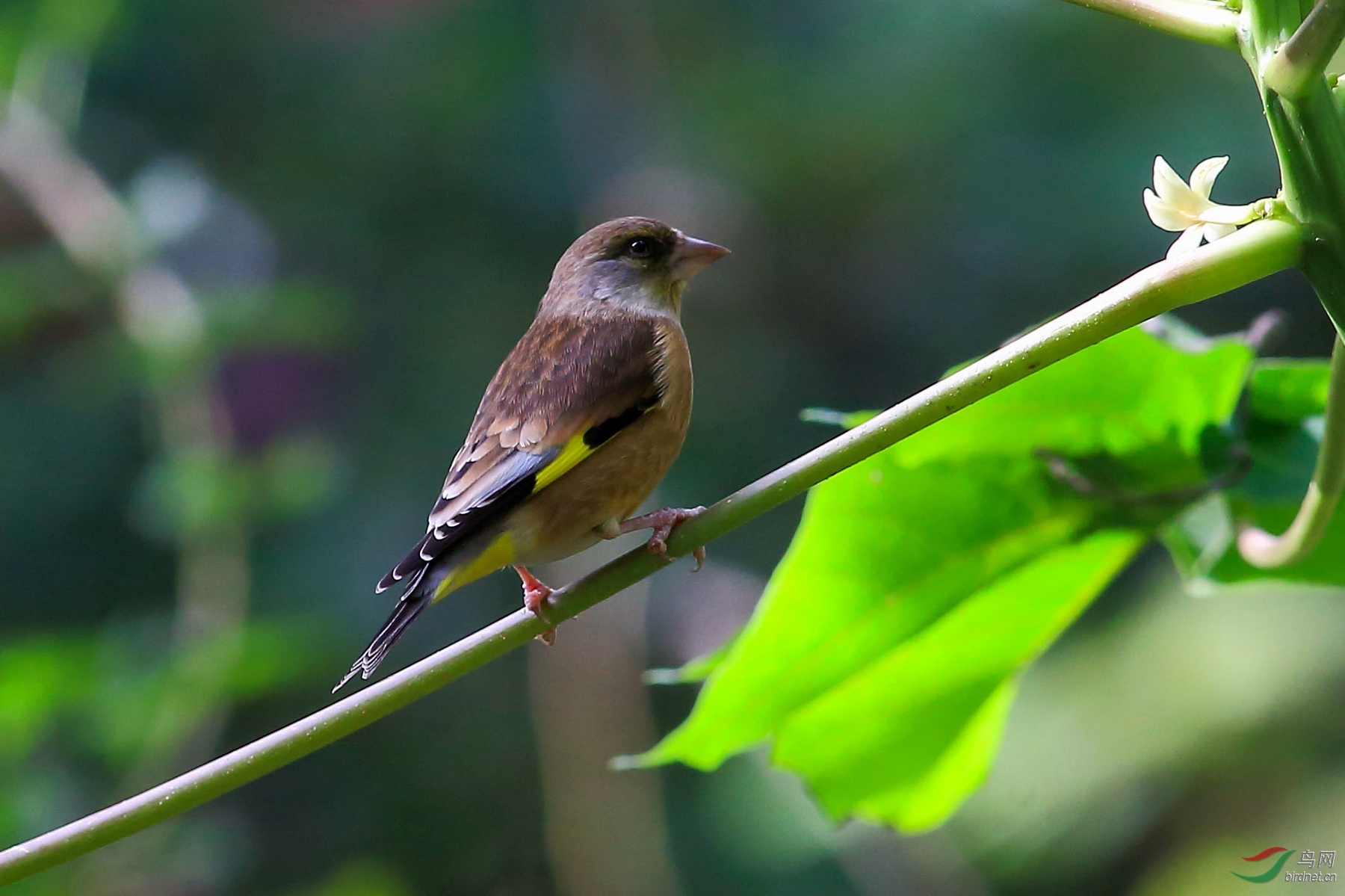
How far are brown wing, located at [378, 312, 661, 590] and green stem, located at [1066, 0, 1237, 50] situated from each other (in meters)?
1.20

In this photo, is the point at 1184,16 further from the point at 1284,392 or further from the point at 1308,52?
the point at 1284,392

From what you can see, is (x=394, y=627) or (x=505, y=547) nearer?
(x=394, y=627)

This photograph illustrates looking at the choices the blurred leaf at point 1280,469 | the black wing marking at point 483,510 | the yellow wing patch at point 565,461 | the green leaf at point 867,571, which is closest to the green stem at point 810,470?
the green leaf at point 867,571

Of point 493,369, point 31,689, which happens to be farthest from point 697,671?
point 493,369

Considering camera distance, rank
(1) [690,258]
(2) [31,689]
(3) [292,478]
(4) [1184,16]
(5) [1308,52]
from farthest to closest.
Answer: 1. (3) [292,478]
2. (2) [31,689]
3. (1) [690,258]
4. (4) [1184,16]
5. (5) [1308,52]

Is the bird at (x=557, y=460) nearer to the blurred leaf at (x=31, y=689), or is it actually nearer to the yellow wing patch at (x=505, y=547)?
the yellow wing patch at (x=505, y=547)

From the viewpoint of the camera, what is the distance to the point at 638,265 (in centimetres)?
271

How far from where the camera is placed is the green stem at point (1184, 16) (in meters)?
0.92

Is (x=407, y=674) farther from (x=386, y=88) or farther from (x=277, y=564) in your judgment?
(x=386, y=88)

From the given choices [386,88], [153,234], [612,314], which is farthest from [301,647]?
[386,88]

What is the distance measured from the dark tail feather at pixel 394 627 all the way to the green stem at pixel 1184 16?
1.04 metres

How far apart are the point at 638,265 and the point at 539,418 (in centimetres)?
68

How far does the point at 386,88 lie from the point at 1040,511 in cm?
522

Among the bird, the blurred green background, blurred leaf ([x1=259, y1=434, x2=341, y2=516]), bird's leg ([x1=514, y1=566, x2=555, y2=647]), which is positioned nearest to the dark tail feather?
the bird
